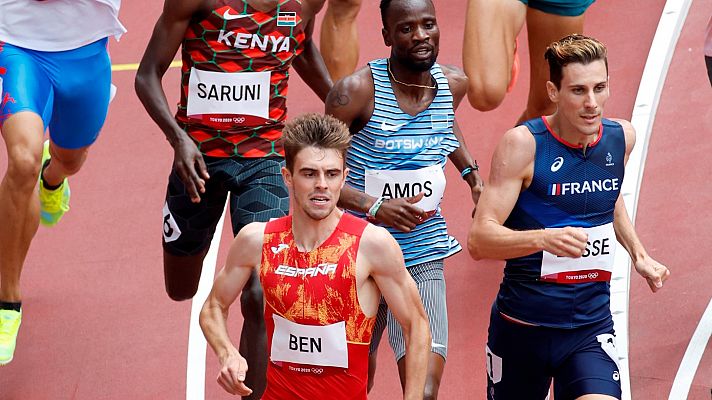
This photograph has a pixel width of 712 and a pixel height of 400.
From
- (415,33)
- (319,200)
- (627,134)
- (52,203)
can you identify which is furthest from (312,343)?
(52,203)

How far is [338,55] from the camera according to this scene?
9.85 meters

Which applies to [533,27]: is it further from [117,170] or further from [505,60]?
[117,170]

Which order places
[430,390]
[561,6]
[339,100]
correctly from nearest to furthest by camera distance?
[430,390], [339,100], [561,6]

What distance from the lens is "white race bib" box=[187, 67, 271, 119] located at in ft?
24.5

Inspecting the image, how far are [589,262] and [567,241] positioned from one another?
1.84 ft

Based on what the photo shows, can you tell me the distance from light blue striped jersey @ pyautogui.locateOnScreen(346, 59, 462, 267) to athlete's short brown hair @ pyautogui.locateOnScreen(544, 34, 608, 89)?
0.97 m

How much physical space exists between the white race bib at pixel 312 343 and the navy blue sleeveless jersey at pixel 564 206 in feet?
3.01

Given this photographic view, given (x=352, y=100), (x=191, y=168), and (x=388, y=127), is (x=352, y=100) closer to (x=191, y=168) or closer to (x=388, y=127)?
(x=388, y=127)

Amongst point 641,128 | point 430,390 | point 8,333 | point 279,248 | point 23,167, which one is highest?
point 279,248

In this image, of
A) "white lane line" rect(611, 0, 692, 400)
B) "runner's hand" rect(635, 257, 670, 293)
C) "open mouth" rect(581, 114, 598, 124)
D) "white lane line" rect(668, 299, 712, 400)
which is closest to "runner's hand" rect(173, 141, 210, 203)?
"open mouth" rect(581, 114, 598, 124)

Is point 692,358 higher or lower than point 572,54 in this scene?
lower

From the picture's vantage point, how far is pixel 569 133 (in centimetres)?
620

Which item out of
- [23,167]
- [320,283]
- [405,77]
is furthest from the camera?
[23,167]

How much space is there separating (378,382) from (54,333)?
6.96 feet
